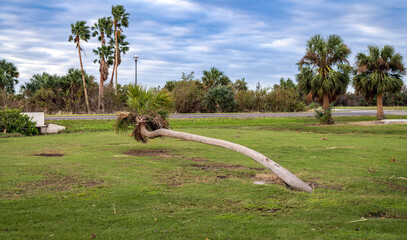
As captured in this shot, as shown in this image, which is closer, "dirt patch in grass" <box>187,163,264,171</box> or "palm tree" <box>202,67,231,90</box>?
"dirt patch in grass" <box>187,163,264,171</box>

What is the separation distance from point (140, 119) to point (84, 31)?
37.1 metres

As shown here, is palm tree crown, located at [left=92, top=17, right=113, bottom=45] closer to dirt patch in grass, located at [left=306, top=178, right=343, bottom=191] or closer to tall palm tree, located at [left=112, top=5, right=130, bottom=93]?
tall palm tree, located at [left=112, top=5, right=130, bottom=93]

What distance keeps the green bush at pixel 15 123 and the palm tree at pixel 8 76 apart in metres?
29.6

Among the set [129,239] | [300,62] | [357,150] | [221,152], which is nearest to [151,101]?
[221,152]

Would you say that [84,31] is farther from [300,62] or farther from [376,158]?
[376,158]

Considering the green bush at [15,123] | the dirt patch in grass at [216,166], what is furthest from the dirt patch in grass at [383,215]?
the green bush at [15,123]

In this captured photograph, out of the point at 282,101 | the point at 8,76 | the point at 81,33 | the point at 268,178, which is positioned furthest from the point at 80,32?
the point at 268,178

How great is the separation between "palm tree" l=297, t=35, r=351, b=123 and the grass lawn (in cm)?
1582

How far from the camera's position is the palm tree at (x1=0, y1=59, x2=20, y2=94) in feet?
169

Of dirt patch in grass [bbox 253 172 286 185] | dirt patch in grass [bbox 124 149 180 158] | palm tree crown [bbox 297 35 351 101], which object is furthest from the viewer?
palm tree crown [bbox 297 35 351 101]

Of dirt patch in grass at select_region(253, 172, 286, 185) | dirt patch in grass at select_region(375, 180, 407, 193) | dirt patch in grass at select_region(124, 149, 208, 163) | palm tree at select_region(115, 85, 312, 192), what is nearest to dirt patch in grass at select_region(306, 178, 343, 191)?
dirt patch in grass at select_region(253, 172, 286, 185)

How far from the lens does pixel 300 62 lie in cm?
2969

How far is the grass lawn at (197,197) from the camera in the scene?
18.0 ft

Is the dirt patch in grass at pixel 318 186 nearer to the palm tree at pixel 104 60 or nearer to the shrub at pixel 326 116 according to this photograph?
the shrub at pixel 326 116
